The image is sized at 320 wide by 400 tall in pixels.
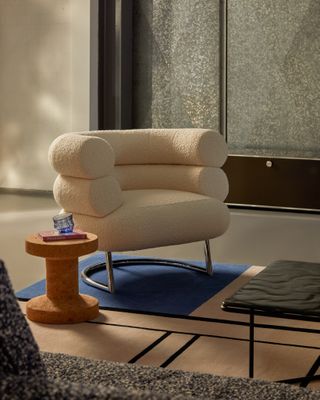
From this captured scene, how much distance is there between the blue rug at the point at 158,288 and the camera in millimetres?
3818

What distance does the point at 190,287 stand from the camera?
13.6 feet

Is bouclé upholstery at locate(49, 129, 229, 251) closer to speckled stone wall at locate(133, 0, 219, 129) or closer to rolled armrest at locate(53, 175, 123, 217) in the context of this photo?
rolled armrest at locate(53, 175, 123, 217)

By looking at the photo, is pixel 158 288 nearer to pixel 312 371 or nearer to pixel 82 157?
pixel 82 157

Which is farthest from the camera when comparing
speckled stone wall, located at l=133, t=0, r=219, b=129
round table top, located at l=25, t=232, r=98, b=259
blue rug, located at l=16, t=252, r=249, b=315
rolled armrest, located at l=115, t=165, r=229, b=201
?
speckled stone wall, located at l=133, t=0, r=219, b=129

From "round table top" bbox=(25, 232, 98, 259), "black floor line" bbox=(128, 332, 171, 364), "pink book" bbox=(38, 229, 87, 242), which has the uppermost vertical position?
"pink book" bbox=(38, 229, 87, 242)

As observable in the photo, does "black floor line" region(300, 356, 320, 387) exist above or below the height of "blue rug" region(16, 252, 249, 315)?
above

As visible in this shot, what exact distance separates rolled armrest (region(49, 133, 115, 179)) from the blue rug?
534mm

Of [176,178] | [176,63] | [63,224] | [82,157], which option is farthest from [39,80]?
[63,224]

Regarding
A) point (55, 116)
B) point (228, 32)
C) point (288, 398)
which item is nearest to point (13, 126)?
point (55, 116)

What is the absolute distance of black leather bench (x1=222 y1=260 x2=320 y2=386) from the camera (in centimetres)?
246

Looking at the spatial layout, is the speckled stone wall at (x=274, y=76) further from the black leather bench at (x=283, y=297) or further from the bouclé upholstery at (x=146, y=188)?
the black leather bench at (x=283, y=297)

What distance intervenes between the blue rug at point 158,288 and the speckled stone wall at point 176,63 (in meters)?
2.19

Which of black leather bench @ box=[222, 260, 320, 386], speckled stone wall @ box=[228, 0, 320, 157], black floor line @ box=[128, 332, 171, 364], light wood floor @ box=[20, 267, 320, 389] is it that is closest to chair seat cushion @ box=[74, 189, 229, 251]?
light wood floor @ box=[20, 267, 320, 389]

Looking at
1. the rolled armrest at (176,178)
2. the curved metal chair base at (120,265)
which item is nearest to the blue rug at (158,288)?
the curved metal chair base at (120,265)
